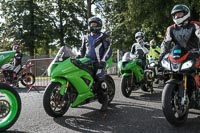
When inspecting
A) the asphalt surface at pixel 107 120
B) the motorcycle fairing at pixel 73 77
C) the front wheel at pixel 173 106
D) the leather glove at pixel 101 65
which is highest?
the leather glove at pixel 101 65

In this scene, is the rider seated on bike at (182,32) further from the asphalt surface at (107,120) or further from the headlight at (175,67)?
the asphalt surface at (107,120)

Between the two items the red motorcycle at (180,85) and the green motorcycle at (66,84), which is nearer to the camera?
the red motorcycle at (180,85)

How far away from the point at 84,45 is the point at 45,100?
2.07 m

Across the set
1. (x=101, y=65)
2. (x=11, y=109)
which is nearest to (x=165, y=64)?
(x=101, y=65)

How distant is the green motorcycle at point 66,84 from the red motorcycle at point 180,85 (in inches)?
69.8

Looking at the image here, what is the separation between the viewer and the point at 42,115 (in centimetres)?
743

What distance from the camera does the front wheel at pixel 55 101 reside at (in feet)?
22.2

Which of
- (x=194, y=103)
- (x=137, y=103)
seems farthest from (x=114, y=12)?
(x=194, y=103)

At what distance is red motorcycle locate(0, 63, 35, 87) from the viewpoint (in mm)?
14880

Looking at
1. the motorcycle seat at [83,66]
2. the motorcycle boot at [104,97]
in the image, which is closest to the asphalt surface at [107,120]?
the motorcycle boot at [104,97]

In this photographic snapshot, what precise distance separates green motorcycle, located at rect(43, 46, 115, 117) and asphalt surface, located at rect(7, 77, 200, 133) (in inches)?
10.7

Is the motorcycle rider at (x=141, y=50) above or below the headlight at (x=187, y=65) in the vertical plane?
above

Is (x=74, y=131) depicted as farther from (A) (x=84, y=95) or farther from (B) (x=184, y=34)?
(B) (x=184, y=34)

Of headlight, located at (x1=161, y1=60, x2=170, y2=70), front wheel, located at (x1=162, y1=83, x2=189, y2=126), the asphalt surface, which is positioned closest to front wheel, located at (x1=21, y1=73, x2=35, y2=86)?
the asphalt surface
